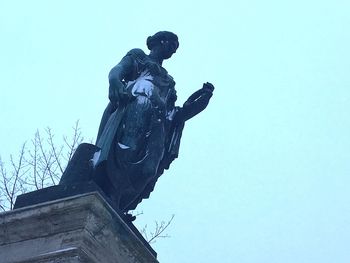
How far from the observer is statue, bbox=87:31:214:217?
455cm

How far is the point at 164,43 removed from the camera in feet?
18.0

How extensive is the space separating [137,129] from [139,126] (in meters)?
0.03

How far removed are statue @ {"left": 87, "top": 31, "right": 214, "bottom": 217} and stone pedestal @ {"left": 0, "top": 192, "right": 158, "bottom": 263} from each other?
61 centimetres

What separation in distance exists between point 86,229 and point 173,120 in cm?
175

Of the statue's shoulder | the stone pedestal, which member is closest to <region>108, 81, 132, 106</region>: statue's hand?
the statue's shoulder

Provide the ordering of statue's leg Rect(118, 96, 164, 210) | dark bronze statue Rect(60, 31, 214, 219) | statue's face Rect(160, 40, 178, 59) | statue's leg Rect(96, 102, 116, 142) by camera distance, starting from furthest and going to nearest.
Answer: statue's face Rect(160, 40, 178, 59) → statue's leg Rect(96, 102, 116, 142) → statue's leg Rect(118, 96, 164, 210) → dark bronze statue Rect(60, 31, 214, 219)

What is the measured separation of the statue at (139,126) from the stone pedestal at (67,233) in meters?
0.61

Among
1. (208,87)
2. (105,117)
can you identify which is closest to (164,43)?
(208,87)

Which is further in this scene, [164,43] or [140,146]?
[164,43]

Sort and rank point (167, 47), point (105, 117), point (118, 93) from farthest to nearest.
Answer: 1. point (167, 47)
2. point (105, 117)
3. point (118, 93)

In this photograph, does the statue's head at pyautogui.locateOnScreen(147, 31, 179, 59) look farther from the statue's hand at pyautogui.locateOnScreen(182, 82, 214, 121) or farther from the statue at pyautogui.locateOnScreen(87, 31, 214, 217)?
the statue's hand at pyautogui.locateOnScreen(182, 82, 214, 121)

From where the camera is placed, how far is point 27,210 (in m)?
3.88

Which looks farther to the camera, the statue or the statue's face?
the statue's face

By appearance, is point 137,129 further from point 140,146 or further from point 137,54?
point 137,54
